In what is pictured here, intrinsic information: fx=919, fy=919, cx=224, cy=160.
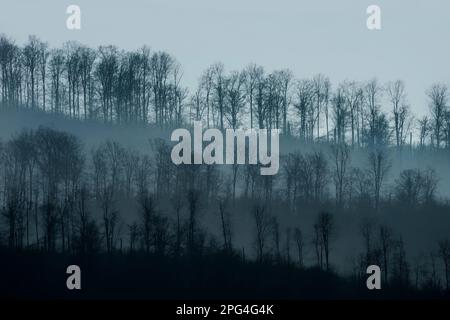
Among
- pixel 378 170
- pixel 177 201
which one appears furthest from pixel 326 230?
pixel 378 170

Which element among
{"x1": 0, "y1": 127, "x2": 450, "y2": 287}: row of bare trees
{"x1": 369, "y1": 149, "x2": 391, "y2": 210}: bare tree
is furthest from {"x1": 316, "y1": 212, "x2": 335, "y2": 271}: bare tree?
{"x1": 369, "y1": 149, "x2": 391, "y2": 210}: bare tree

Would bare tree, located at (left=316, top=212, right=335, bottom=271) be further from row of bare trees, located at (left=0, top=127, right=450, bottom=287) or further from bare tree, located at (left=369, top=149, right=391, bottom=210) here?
bare tree, located at (left=369, top=149, right=391, bottom=210)

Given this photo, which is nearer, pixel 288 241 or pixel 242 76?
pixel 288 241

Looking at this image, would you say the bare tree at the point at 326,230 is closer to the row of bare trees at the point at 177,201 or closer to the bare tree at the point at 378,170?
the row of bare trees at the point at 177,201

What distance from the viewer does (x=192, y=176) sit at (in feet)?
242

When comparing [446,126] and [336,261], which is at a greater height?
[446,126]

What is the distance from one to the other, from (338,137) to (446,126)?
1179 centimetres

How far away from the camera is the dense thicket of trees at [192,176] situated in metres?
61.7

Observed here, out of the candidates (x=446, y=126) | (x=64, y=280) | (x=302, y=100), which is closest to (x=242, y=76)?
(x=302, y=100)

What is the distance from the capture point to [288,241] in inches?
2571

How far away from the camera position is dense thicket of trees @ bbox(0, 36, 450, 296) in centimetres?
6172

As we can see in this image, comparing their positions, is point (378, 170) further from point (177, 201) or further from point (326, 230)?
point (177, 201)

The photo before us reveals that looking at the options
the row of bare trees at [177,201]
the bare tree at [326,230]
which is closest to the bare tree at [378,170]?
the row of bare trees at [177,201]

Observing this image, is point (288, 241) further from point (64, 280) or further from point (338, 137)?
point (338, 137)
